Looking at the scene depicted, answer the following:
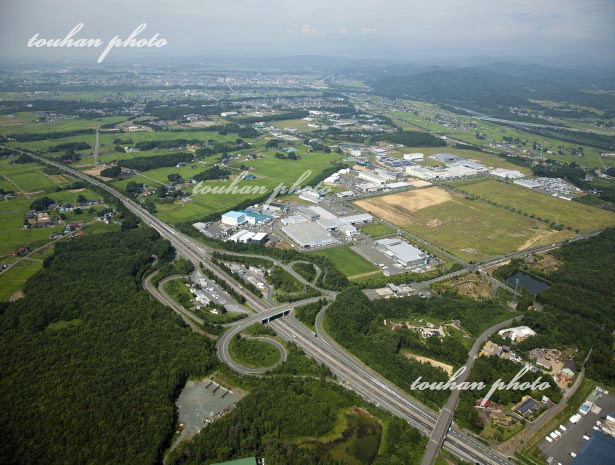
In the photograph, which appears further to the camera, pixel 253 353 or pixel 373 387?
pixel 253 353

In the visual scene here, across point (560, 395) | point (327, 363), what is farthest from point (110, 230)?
point (560, 395)

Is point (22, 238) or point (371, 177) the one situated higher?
point (371, 177)

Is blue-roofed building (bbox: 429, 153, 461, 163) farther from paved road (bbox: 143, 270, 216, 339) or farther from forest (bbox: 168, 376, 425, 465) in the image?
forest (bbox: 168, 376, 425, 465)

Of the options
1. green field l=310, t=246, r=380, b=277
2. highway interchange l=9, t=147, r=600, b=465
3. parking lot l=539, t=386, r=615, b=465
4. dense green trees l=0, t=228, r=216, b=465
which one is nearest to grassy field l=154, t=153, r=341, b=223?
highway interchange l=9, t=147, r=600, b=465

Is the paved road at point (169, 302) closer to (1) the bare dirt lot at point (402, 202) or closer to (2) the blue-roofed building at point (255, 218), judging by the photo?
(2) the blue-roofed building at point (255, 218)

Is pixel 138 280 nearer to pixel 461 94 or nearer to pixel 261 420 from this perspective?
pixel 261 420

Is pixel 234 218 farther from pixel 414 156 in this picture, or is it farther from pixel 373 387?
pixel 414 156

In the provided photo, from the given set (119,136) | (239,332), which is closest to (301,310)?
(239,332)
